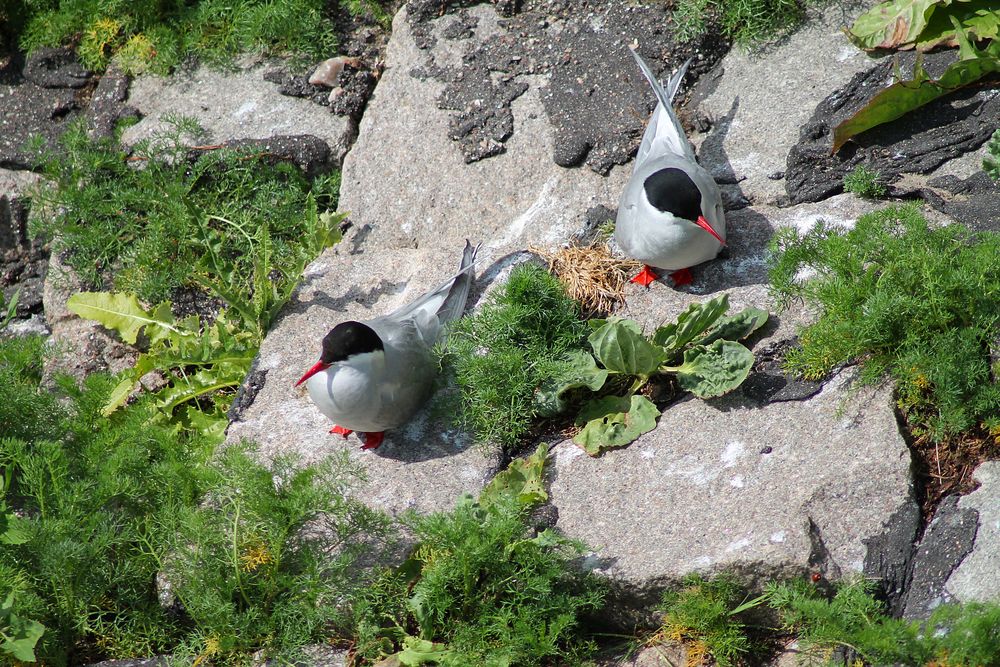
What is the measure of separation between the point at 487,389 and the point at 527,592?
95 centimetres

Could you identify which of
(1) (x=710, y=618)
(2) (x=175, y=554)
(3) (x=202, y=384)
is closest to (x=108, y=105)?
(3) (x=202, y=384)

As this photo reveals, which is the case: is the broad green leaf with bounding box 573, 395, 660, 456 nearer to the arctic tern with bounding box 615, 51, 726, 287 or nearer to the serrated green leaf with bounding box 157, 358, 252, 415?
the arctic tern with bounding box 615, 51, 726, 287

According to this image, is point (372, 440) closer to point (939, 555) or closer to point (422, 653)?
point (422, 653)

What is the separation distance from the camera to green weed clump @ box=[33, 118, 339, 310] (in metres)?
5.16

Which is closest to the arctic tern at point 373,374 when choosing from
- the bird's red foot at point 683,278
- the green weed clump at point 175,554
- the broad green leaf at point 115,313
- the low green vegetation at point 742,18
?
the green weed clump at point 175,554

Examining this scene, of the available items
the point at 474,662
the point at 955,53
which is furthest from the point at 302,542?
the point at 955,53

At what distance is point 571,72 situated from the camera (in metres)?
5.45

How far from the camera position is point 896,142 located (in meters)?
4.75

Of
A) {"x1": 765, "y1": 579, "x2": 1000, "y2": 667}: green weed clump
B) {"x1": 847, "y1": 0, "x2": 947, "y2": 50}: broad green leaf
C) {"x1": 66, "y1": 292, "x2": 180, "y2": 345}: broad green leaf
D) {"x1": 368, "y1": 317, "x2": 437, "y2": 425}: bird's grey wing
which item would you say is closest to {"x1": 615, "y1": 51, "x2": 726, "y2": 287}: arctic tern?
{"x1": 368, "y1": 317, "x2": 437, "y2": 425}: bird's grey wing

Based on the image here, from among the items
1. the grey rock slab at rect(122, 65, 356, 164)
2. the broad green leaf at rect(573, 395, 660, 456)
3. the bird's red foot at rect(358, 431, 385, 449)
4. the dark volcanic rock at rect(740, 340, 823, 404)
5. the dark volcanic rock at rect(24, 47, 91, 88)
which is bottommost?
the dark volcanic rock at rect(740, 340, 823, 404)

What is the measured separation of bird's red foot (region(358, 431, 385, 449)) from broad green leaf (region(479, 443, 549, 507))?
57cm

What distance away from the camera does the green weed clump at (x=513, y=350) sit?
4.00 m

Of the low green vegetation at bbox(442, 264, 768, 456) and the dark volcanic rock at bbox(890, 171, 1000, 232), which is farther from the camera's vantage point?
the dark volcanic rock at bbox(890, 171, 1000, 232)

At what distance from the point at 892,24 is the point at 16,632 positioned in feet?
15.6
